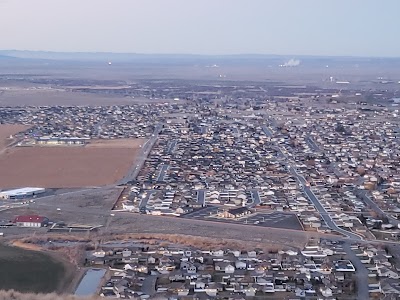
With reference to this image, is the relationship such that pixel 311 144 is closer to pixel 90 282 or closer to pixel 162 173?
pixel 162 173

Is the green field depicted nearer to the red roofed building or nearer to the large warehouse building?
the red roofed building

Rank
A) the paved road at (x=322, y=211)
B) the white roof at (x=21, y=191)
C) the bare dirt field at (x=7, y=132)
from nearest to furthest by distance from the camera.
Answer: the paved road at (x=322, y=211)
the white roof at (x=21, y=191)
the bare dirt field at (x=7, y=132)

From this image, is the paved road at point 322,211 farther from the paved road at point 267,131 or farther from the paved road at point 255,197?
the paved road at point 267,131

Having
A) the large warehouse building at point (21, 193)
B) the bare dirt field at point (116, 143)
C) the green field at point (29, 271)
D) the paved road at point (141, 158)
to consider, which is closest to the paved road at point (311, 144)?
the paved road at point (141, 158)

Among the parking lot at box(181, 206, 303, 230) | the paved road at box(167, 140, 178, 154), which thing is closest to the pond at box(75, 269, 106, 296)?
the parking lot at box(181, 206, 303, 230)

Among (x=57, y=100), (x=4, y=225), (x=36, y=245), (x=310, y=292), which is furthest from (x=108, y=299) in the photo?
(x=57, y=100)

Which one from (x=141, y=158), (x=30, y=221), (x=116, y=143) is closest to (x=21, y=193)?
(x=30, y=221)
